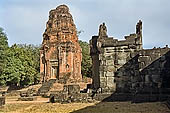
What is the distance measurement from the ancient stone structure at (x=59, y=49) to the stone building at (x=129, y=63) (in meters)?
21.6

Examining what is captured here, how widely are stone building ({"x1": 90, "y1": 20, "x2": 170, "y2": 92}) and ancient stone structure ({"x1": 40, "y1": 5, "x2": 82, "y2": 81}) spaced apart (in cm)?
2164

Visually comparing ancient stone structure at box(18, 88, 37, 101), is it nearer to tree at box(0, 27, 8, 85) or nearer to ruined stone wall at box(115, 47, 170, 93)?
tree at box(0, 27, 8, 85)

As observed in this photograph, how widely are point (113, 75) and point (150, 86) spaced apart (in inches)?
117

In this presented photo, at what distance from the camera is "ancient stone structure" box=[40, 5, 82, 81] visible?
3850cm

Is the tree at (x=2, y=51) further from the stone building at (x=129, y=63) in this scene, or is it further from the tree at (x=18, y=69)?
the stone building at (x=129, y=63)

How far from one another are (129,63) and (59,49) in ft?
79.4

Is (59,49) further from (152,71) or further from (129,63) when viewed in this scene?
(152,71)

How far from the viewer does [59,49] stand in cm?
3866

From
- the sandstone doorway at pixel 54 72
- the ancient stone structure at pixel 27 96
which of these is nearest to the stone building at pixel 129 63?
the ancient stone structure at pixel 27 96

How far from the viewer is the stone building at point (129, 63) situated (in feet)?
44.8

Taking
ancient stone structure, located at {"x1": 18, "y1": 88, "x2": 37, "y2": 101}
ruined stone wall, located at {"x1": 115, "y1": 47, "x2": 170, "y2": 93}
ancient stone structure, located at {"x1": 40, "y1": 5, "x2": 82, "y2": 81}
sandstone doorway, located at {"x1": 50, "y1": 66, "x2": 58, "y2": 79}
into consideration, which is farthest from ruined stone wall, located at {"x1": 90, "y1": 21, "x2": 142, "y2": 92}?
sandstone doorway, located at {"x1": 50, "y1": 66, "x2": 58, "y2": 79}

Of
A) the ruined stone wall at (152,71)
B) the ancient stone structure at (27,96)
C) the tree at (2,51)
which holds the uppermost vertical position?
the tree at (2,51)

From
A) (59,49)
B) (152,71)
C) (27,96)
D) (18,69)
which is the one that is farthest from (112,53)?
(18,69)

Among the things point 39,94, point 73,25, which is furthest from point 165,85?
point 73,25
